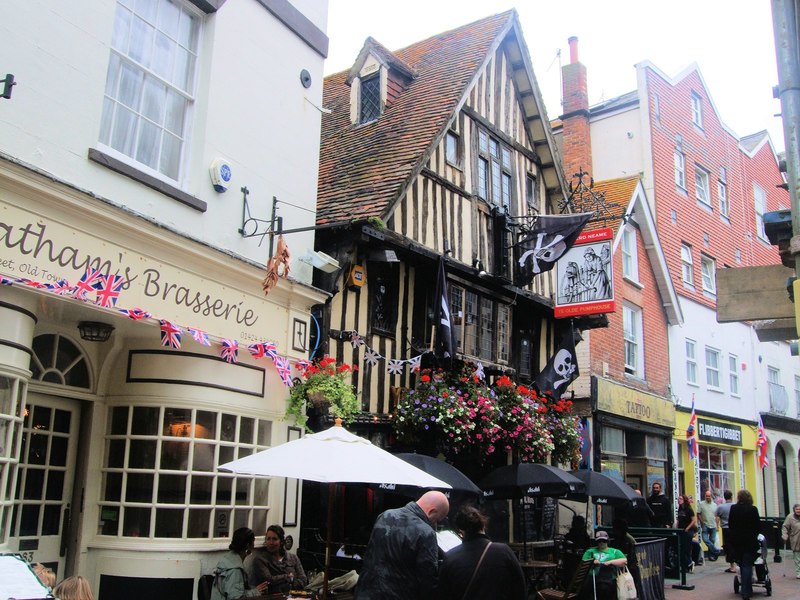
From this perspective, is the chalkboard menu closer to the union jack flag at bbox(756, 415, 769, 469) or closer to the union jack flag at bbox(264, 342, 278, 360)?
the union jack flag at bbox(264, 342, 278, 360)

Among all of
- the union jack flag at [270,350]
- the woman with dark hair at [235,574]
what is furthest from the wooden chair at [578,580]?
the union jack flag at [270,350]

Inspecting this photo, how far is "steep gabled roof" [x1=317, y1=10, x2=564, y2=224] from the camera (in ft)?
37.7

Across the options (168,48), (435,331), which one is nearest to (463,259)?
(435,331)

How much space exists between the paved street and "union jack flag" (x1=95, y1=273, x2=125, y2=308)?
30.9 ft

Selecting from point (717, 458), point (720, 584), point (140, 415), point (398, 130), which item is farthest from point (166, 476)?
point (717, 458)

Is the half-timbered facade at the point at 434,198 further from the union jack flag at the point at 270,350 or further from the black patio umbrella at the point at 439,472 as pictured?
the union jack flag at the point at 270,350

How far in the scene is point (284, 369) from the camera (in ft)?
28.9

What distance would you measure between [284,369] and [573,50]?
16971 millimetres

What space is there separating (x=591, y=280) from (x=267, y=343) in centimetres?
755

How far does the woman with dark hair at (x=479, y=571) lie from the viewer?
5238mm

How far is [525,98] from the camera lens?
49.4 feet

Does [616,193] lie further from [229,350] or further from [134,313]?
[134,313]

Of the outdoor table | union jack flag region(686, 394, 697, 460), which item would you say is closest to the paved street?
the outdoor table

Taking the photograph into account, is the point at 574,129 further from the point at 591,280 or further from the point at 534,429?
the point at 534,429
